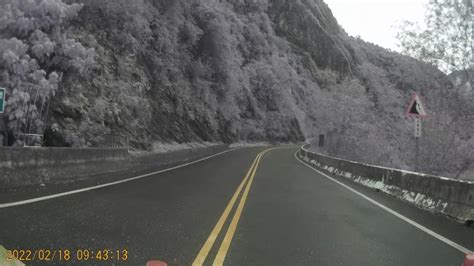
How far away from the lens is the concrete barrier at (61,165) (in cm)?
1120

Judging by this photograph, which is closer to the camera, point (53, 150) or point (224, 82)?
point (53, 150)

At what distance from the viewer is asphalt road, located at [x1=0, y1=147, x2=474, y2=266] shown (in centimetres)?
641

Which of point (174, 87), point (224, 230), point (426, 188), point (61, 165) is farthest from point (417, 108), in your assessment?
point (174, 87)

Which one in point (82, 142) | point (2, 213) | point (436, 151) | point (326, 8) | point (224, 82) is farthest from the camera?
point (326, 8)

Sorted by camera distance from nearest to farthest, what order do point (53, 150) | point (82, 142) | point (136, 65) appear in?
point (53, 150) < point (82, 142) < point (136, 65)

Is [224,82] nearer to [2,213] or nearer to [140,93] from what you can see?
[140,93]

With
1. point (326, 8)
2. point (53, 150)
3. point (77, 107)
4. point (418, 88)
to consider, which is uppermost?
point (326, 8)

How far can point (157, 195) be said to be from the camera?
474 inches

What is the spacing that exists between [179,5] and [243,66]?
34.8 meters

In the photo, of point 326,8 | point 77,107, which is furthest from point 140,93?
point 326,8

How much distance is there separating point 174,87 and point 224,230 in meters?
31.6

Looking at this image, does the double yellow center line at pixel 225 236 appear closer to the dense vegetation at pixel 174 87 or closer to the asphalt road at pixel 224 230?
the asphalt road at pixel 224 230

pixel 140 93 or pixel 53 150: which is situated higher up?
pixel 140 93

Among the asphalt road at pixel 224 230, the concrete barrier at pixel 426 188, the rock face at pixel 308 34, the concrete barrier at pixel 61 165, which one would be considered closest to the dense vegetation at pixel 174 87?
the concrete barrier at pixel 61 165
